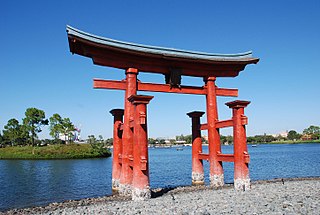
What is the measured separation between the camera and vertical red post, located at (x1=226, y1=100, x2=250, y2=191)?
34.7 ft

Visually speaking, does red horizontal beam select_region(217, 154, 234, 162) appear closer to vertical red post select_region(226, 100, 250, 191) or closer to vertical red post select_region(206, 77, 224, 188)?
vertical red post select_region(206, 77, 224, 188)

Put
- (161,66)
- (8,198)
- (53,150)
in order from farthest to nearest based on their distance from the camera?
(53,150)
(8,198)
(161,66)

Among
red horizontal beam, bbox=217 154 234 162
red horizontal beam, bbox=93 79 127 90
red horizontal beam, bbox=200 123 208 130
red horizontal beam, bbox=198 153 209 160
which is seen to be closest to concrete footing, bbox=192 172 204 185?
red horizontal beam, bbox=198 153 209 160

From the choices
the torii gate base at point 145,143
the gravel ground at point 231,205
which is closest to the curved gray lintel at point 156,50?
the torii gate base at point 145,143

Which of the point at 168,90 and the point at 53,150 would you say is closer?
Answer: the point at 168,90

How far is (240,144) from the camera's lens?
10711 mm

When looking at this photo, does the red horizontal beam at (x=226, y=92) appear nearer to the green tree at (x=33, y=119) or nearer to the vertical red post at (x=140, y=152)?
the vertical red post at (x=140, y=152)

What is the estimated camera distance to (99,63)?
10.6 meters

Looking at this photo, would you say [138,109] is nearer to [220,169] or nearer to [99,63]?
[99,63]

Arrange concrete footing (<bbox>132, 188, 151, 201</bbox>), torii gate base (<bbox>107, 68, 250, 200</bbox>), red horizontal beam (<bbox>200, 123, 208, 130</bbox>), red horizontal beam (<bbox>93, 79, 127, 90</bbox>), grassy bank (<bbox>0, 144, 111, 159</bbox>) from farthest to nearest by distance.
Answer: grassy bank (<bbox>0, 144, 111, 159</bbox>), red horizontal beam (<bbox>200, 123, 208, 130</bbox>), red horizontal beam (<bbox>93, 79, 127, 90</bbox>), torii gate base (<bbox>107, 68, 250, 200</bbox>), concrete footing (<bbox>132, 188, 151, 201</bbox>)

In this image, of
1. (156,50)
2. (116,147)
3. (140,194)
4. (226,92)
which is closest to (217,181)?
(226,92)

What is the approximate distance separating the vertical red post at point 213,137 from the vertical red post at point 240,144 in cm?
154

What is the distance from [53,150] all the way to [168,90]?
4515 cm

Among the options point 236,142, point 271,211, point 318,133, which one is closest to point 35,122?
point 236,142
